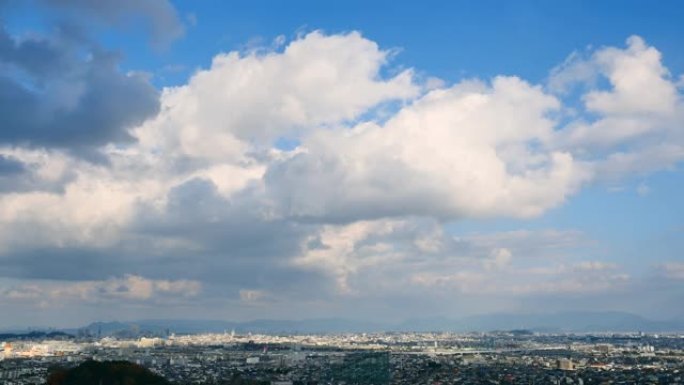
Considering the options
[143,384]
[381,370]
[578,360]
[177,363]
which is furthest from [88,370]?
[578,360]

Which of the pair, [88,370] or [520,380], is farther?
[520,380]

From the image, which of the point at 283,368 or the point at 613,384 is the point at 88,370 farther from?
the point at 613,384

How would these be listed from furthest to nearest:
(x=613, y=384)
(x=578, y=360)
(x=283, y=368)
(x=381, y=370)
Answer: (x=578, y=360)
(x=283, y=368)
(x=381, y=370)
(x=613, y=384)

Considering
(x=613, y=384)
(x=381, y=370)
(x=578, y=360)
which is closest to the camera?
(x=613, y=384)

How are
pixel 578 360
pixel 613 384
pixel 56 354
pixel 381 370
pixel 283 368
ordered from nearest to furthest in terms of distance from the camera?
pixel 613 384
pixel 381 370
pixel 283 368
pixel 578 360
pixel 56 354

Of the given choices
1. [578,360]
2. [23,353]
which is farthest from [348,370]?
[23,353]

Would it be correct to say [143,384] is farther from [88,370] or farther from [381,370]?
[381,370]
